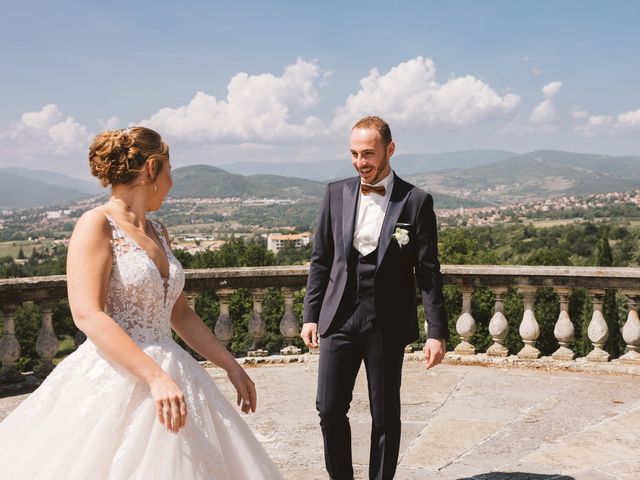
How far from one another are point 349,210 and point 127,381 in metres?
1.63

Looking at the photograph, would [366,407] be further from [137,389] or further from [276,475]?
[137,389]

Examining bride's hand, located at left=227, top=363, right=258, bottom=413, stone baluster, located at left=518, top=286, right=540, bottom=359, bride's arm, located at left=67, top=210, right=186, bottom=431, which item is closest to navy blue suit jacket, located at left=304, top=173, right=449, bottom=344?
bride's hand, located at left=227, top=363, right=258, bottom=413

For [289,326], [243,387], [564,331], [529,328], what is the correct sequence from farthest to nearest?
1. [289,326]
2. [529,328]
3. [564,331]
4. [243,387]

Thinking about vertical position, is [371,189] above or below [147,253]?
above

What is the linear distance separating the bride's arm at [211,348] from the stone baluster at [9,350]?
392 centimetres

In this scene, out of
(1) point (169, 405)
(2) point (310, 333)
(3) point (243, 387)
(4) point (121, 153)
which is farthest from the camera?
(2) point (310, 333)

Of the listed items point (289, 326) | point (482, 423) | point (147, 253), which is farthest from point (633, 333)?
point (147, 253)

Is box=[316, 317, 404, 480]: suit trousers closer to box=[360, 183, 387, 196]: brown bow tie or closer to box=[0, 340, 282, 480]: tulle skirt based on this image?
box=[360, 183, 387, 196]: brown bow tie

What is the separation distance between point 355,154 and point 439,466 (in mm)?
2159

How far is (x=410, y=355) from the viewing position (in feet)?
23.4

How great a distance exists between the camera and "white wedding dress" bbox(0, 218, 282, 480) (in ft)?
7.47

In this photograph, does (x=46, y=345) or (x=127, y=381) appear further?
(x=46, y=345)

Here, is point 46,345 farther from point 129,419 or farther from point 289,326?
point 129,419

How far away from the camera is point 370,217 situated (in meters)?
3.57
